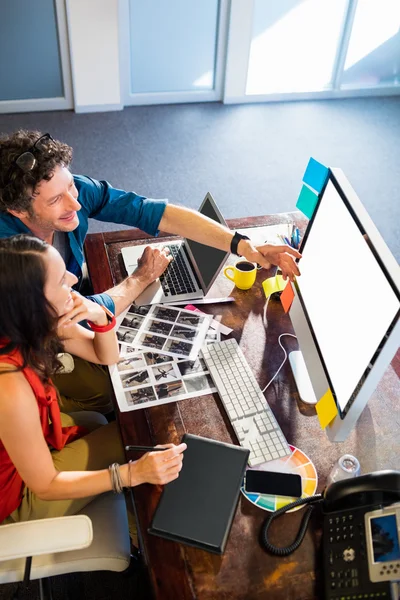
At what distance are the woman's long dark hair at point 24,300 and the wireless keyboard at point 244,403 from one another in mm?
450

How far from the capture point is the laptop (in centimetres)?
171

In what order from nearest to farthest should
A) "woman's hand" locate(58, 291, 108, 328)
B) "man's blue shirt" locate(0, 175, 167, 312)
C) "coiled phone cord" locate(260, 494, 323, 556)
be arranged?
1. "coiled phone cord" locate(260, 494, 323, 556)
2. "woman's hand" locate(58, 291, 108, 328)
3. "man's blue shirt" locate(0, 175, 167, 312)

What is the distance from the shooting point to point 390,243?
330cm

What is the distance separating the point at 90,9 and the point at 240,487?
3.60m

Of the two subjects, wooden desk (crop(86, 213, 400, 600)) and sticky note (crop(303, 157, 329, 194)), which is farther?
sticky note (crop(303, 157, 329, 194))

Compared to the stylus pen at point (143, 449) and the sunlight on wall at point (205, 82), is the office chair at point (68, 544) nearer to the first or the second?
the stylus pen at point (143, 449)

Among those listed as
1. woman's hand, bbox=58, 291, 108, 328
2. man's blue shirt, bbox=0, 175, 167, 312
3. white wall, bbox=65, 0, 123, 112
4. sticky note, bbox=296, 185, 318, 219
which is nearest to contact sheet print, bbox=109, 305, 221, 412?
woman's hand, bbox=58, 291, 108, 328

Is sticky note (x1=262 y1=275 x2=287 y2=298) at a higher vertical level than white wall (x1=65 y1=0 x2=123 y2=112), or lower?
lower

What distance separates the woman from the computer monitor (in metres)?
0.37

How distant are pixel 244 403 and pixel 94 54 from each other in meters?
3.39

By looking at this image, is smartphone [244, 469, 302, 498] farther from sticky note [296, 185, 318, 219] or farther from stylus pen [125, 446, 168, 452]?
sticky note [296, 185, 318, 219]

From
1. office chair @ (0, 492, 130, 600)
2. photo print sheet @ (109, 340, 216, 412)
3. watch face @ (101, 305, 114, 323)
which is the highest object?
watch face @ (101, 305, 114, 323)

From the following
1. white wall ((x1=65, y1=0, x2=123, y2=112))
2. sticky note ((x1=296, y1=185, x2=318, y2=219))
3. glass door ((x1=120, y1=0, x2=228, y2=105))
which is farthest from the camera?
glass door ((x1=120, y1=0, x2=228, y2=105))

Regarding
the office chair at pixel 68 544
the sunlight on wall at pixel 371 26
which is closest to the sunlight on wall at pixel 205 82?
the sunlight on wall at pixel 371 26
